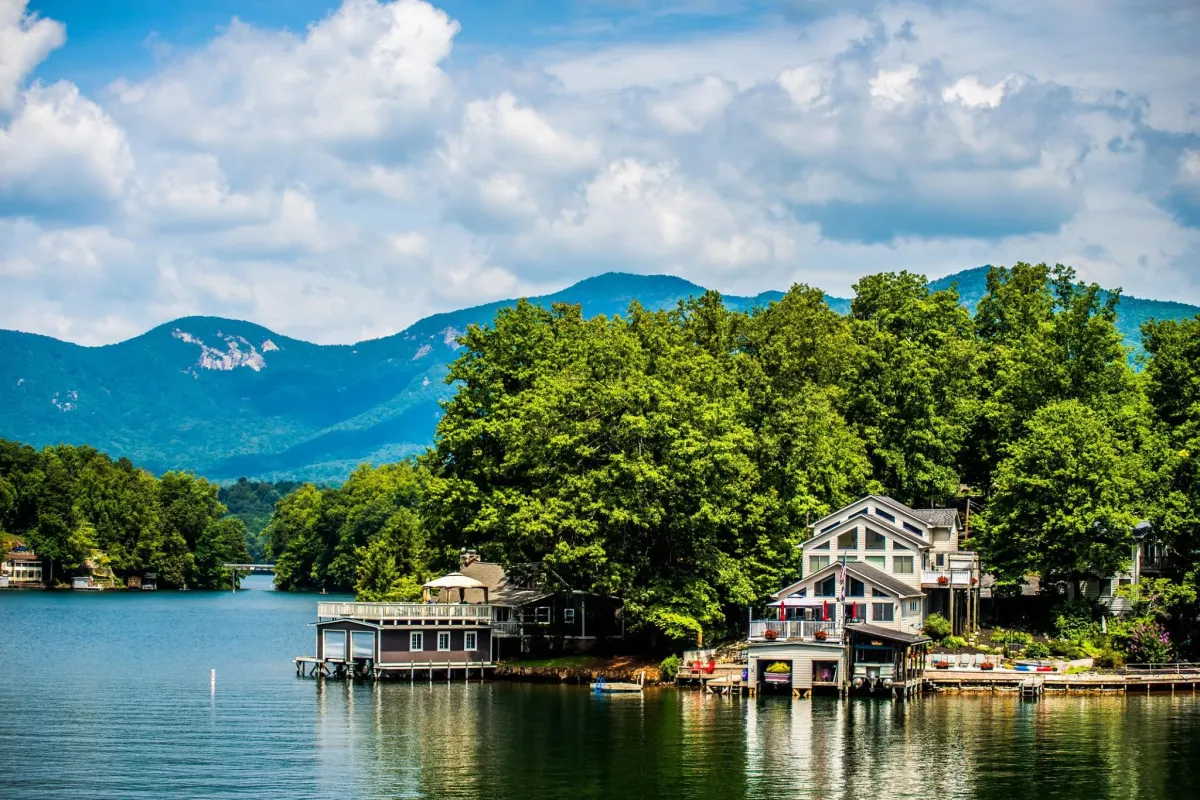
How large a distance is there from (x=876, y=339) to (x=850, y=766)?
178 feet

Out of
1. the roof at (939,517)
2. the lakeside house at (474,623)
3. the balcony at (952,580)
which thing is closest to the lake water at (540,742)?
the lakeside house at (474,623)

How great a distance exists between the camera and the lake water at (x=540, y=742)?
5406 centimetres

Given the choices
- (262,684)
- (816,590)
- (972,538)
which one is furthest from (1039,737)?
(262,684)

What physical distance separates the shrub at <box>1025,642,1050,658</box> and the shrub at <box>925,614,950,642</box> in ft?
15.3

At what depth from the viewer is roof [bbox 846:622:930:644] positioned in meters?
80.2

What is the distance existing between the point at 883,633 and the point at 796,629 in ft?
15.5

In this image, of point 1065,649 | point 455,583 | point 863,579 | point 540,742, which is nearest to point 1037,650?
point 1065,649

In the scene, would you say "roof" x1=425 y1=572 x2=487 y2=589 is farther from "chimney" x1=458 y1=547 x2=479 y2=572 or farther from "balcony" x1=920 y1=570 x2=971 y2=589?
"balcony" x1=920 y1=570 x2=971 y2=589

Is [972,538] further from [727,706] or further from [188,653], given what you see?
[188,653]

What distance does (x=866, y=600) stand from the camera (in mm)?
86750

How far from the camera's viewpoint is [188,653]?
343 feet

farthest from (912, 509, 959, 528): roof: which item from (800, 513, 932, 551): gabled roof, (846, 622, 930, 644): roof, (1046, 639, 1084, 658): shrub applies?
(846, 622, 930, 644): roof

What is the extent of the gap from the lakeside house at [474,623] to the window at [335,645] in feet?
25.0

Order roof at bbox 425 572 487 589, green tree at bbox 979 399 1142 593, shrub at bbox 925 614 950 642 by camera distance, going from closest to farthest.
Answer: green tree at bbox 979 399 1142 593
shrub at bbox 925 614 950 642
roof at bbox 425 572 487 589
